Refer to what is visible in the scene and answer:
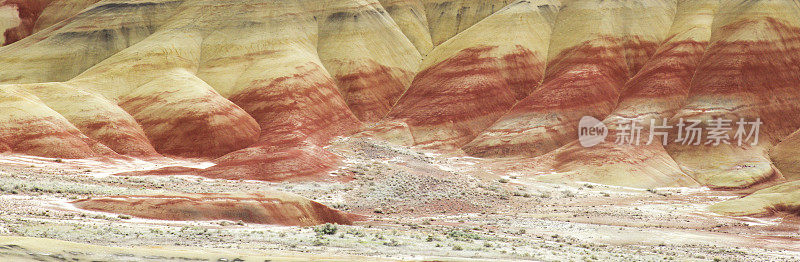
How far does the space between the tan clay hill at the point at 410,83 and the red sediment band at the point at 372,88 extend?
159 mm

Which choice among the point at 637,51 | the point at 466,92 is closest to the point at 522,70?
the point at 466,92

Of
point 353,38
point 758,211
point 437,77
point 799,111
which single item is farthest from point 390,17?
point 758,211

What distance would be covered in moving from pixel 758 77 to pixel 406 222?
43.9 m

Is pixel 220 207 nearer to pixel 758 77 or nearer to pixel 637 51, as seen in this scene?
pixel 758 77

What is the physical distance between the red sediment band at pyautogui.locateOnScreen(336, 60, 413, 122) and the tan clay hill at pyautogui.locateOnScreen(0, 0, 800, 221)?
0.52 feet

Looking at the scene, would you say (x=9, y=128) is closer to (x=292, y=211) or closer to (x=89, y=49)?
(x=89, y=49)

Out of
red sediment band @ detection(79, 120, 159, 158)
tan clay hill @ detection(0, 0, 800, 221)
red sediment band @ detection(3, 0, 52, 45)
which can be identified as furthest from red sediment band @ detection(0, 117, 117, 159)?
red sediment band @ detection(3, 0, 52, 45)

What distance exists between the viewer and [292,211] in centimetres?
2947

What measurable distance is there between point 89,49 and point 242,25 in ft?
51.4

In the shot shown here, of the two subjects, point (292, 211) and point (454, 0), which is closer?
point (292, 211)

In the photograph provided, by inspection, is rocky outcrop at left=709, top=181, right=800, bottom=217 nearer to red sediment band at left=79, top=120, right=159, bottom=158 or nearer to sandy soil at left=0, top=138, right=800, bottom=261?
sandy soil at left=0, top=138, right=800, bottom=261

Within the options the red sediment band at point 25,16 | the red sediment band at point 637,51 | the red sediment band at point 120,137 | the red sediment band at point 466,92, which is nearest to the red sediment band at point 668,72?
the red sediment band at point 637,51

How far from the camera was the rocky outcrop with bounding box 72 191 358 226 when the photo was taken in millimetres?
26672

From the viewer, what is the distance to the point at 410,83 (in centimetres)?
7725
